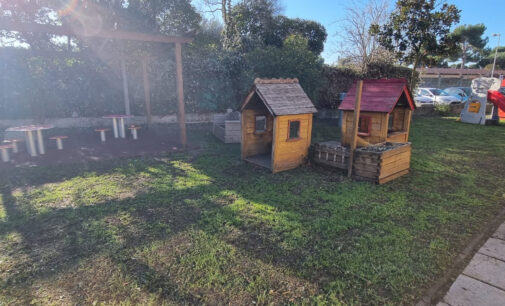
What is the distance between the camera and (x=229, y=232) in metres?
4.12

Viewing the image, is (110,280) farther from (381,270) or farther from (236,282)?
(381,270)

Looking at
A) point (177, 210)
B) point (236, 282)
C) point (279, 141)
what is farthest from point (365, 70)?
point (236, 282)

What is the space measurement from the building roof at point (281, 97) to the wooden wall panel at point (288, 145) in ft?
0.56

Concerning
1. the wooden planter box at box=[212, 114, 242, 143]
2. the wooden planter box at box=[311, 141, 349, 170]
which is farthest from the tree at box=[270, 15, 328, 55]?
the wooden planter box at box=[311, 141, 349, 170]

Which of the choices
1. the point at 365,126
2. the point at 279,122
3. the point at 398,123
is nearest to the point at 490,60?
the point at 398,123

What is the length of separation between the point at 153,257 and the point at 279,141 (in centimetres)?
413

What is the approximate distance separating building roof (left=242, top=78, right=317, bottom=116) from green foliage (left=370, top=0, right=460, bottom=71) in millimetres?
10128

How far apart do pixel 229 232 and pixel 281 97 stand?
3916 mm

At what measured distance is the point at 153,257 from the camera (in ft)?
11.5

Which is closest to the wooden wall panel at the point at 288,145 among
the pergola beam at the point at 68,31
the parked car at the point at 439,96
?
the pergola beam at the point at 68,31

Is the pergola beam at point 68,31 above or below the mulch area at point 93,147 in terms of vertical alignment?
above

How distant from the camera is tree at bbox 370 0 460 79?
13297 mm

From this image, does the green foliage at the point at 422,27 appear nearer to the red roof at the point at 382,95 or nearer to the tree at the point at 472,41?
the red roof at the point at 382,95

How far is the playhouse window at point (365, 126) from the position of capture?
7.57m
